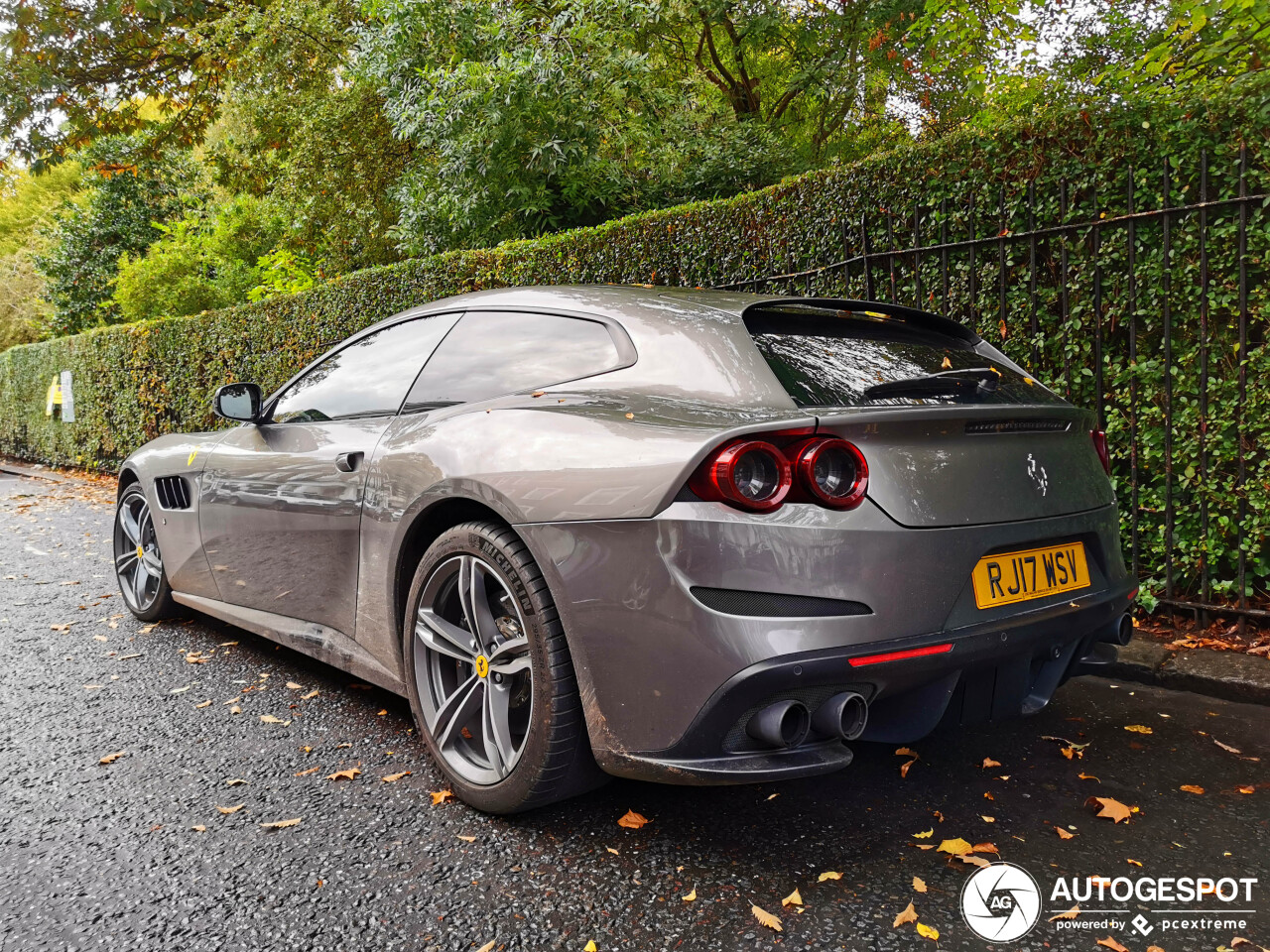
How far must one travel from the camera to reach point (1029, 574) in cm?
224

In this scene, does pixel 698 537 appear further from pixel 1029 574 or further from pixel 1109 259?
pixel 1109 259

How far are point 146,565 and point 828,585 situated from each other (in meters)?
4.15

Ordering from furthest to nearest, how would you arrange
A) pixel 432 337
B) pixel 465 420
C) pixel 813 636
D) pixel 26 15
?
pixel 26 15
pixel 432 337
pixel 465 420
pixel 813 636

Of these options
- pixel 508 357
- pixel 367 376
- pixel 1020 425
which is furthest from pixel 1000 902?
pixel 367 376

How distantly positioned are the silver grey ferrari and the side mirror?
2.28 ft

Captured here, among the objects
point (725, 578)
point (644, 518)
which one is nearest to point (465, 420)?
point (644, 518)

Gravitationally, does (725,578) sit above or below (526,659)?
above

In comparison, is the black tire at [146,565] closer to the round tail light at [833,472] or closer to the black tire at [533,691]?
the black tire at [533,691]

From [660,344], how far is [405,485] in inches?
36.3

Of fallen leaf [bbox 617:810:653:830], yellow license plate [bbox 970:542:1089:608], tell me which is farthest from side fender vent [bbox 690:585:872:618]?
fallen leaf [bbox 617:810:653:830]

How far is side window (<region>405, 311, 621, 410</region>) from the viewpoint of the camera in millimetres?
2670

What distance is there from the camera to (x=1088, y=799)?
8.28 ft

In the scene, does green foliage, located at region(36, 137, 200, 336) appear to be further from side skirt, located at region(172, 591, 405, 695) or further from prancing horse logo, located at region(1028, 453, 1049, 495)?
prancing horse logo, located at region(1028, 453, 1049, 495)

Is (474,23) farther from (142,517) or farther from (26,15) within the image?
(26,15)
